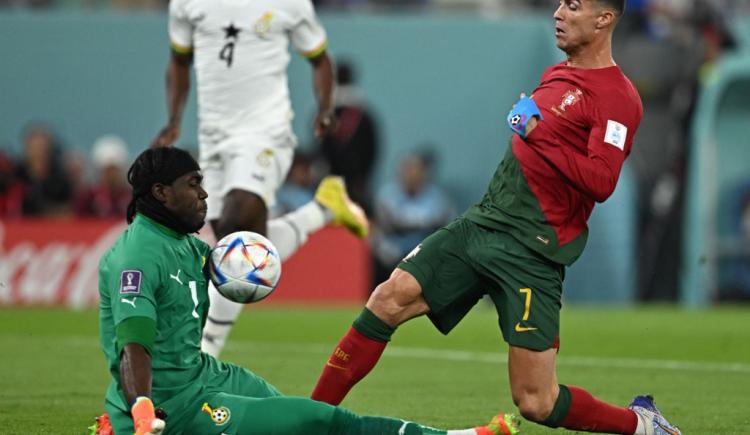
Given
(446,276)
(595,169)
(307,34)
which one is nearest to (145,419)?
(446,276)

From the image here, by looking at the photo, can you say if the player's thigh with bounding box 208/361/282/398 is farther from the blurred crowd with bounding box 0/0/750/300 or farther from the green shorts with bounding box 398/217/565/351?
the blurred crowd with bounding box 0/0/750/300

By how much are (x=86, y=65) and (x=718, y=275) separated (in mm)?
9096

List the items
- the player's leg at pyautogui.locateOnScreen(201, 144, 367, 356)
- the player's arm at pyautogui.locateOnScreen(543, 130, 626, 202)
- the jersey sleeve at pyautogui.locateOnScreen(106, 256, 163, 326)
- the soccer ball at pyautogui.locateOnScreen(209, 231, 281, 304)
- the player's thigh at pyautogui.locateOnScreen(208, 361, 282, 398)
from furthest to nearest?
the player's leg at pyautogui.locateOnScreen(201, 144, 367, 356) < the player's arm at pyautogui.locateOnScreen(543, 130, 626, 202) < the soccer ball at pyautogui.locateOnScreen(209, 231, 281, 304) < the player's thigh at pyautogui.locateOnScreen(208, 361, 282, 398) < the jersey sleeve at pyautogui.locateOnScreen(106, 256, 163, 326)

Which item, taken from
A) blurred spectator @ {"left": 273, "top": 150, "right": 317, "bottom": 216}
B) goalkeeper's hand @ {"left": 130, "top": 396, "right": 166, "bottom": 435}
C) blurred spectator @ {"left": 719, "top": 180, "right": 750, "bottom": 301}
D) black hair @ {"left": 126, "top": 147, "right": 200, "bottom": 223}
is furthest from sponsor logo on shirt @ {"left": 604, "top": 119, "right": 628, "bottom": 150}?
blurred spectator @ {"left": 719, "top": 180, "right": 750, "bottom": 301}

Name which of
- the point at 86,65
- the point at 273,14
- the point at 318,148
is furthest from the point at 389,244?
the point at 273,14

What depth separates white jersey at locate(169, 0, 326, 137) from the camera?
10.0 m

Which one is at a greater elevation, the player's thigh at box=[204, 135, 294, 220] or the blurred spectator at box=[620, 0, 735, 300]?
the player's thigh at box=[204, 135, 294, 220]

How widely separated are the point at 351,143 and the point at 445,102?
95.1 inches

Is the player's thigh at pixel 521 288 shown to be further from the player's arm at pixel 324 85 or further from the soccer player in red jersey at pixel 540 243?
the player's arm at pixel 324 85

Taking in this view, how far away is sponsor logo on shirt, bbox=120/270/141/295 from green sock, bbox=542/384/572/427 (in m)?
2.04

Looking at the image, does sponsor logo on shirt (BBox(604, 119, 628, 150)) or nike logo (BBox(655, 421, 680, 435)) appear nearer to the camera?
sponsor logo on shirt (BBox(604, 119, 628, 150))

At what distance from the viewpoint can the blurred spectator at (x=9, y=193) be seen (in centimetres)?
1833

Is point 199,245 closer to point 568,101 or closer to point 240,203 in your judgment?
point 568,101

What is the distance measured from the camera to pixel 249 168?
389 inches
